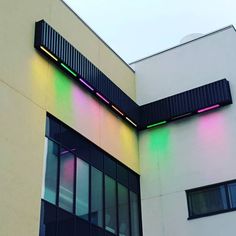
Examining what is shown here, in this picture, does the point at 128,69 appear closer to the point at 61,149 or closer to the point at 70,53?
the point at 70,53

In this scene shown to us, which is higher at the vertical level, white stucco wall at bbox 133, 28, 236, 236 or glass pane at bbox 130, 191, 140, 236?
white stucco wall at bbox 133, 28, 236, 236

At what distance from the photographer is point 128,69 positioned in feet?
70.8

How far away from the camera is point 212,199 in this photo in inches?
715

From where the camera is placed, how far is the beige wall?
512 inches

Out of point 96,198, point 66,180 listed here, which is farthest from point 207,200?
point 66,180

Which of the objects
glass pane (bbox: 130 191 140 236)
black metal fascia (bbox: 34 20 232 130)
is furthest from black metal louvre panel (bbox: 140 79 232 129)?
glass pane (bbox: 130 191 140 236)

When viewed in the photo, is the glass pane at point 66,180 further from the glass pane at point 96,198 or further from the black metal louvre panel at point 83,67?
the black metal louvre panel at point 83,67

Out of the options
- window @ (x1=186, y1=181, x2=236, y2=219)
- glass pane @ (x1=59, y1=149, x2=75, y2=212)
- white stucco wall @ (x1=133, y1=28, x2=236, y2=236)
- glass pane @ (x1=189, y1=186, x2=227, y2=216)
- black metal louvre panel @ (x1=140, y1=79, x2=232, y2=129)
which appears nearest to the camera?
glass pane @ (x1=59, y1=149, x2=75, y2=212)

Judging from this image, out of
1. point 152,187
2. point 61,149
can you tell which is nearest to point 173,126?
point 152,187

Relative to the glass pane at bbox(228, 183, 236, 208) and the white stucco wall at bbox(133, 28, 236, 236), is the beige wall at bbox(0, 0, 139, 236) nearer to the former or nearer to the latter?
the white stucco wall at bbox(133, 28, 236, 236)

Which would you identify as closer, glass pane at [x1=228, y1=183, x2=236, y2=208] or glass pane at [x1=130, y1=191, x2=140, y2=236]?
glass pane at [x1=228, y1=183, x2=236, y2=208]

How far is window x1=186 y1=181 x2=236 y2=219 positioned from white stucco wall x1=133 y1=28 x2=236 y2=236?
7.4 inches

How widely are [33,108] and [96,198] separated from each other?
4010 mm

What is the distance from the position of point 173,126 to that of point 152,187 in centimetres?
261
